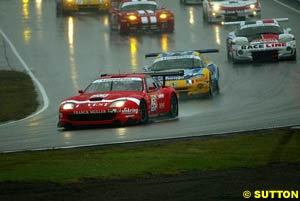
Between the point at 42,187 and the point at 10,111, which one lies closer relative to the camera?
the point at 42,187

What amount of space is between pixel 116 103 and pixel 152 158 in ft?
20.8

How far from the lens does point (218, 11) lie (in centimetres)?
4441

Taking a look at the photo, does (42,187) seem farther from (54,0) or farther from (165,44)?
(54,0)

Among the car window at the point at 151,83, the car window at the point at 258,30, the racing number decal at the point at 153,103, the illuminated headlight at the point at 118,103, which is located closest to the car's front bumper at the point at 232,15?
the car window at the point at 258,30

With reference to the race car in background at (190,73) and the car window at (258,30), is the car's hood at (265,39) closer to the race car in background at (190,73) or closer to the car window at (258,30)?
the car window at (258,30)

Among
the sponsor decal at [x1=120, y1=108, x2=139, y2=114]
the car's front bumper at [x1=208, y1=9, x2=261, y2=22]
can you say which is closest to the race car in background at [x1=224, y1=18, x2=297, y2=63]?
the car's front bumper at [x1=208, y1=9, x2=261, y2=22]

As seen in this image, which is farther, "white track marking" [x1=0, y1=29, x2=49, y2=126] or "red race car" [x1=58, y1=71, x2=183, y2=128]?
"white track marking" [x1=0, y1=29, x2=49, y2=126]

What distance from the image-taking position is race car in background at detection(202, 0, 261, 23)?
146ft

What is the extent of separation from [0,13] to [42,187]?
128 ft

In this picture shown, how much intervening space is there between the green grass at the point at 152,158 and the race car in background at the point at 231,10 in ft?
91.8

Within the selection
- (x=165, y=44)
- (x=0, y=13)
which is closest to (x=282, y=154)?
(x=165, y=44)

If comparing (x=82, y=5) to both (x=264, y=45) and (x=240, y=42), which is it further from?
(x=264, y=45)

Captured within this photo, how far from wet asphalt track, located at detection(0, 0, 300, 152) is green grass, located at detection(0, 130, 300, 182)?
146cm

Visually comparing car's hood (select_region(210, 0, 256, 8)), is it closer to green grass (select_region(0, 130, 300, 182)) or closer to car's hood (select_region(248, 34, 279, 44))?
car's hood (select_region(248, 34, 279, 44))
